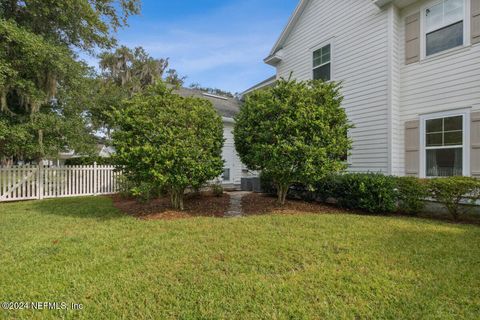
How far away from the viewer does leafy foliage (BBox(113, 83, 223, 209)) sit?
237 inches

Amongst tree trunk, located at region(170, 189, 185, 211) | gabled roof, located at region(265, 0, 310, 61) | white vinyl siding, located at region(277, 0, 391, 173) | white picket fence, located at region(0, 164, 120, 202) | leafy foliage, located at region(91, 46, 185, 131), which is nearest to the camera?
tree trunk, located at region(170, 189, 185, 211)

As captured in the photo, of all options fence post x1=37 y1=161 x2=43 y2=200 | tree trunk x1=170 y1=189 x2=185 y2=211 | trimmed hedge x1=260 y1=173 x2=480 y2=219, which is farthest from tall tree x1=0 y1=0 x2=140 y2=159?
trimmed hedge x1=260 y1=173 x2=480 y2=219

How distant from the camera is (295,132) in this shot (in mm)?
6344

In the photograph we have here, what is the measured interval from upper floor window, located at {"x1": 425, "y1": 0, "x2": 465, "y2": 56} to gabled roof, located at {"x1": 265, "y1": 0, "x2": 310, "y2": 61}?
4657 mm

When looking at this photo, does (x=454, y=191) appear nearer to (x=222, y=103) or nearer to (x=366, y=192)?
(x=366, y=192)

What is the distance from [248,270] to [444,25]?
8.11 meters

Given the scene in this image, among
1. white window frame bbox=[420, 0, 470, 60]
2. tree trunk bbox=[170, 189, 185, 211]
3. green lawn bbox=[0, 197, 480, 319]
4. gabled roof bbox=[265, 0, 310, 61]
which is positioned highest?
gabled roof bbox=[265, 0, 310, 61]

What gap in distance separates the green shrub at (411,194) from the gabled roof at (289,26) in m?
7.77

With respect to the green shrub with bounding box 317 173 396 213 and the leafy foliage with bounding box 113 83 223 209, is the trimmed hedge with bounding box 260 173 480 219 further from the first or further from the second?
the leafy foliage with bounding box 113 83 223 209

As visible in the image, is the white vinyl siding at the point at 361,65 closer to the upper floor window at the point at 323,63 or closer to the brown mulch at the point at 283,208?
the upper floor window at the point at 323,63

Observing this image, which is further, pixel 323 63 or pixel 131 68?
pixel 131 68

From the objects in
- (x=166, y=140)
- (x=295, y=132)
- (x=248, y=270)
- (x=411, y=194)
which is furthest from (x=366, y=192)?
(x=166, y=140)

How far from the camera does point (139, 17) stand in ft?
37.8

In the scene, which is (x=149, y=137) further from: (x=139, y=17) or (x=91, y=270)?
(x=139, y=17)
